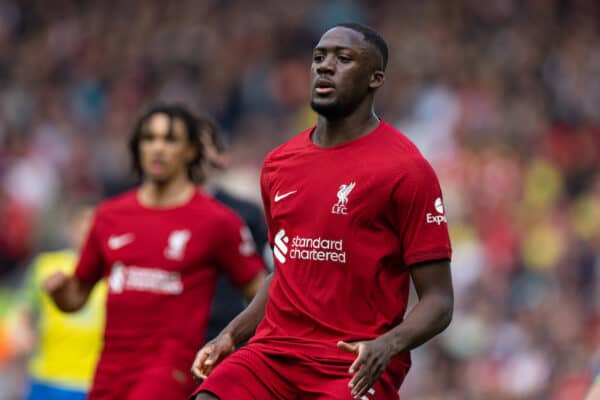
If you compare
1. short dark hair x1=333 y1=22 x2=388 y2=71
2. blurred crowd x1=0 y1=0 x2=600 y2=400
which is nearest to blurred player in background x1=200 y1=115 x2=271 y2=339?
short dark hair x1=333 y1=22 x2=388 y2=71

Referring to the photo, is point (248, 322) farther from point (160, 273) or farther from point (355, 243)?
point (160, 273)

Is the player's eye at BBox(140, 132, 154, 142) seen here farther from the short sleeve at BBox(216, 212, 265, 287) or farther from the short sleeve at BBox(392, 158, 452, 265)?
the short sleeve at BBox(392, 158, 452, 265)

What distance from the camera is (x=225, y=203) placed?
28.7 ft

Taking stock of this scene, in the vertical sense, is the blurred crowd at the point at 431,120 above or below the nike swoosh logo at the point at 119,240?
below

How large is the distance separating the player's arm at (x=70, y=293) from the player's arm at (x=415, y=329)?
2.83m

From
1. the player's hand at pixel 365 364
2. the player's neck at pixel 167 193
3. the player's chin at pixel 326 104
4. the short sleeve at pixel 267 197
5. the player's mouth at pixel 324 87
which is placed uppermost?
the player's mouth at pixel 324 87

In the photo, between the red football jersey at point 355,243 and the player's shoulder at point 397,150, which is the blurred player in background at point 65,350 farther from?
the player's shoulder at point 397,150

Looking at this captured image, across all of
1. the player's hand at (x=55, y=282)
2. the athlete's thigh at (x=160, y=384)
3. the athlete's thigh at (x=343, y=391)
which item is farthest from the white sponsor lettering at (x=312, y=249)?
the player's hand at (x=55, y=282)

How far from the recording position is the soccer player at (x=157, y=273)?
294 inches

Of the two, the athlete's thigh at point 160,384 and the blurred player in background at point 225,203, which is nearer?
the athlete's thigh at point 160,384

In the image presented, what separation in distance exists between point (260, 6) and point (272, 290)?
16.6 meters

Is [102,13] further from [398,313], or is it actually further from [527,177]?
[398,313]

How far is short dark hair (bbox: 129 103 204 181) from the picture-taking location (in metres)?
8.29

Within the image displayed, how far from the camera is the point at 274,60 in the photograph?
2022 centimetres
